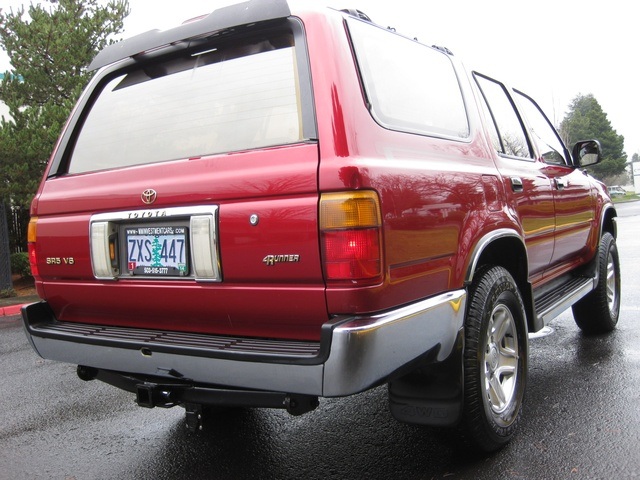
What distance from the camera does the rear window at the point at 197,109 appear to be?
2.35 metres

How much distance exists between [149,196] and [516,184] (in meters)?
1.96

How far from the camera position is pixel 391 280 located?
83.9 inches

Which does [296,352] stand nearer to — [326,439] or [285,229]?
[285,229]

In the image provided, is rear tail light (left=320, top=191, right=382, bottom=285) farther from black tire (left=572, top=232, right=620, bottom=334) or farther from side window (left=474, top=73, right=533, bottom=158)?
black tire (left=572, top=232, right=620, bottom=334)

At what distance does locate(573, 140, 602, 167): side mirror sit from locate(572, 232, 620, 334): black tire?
68 centimetres

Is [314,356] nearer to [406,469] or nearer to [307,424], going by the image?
[406,469]

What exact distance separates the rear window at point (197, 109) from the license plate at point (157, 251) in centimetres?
34

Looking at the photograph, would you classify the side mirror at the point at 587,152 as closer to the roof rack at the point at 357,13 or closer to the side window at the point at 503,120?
the side window at the point at 503,120

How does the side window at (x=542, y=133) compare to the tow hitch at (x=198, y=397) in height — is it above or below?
above

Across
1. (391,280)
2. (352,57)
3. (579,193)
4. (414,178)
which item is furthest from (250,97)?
(579,193)

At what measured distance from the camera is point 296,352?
207 cm

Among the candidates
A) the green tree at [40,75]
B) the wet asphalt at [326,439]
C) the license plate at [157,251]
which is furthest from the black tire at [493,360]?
the green tree at [40,75]

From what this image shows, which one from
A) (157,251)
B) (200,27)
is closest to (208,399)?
(157,251)

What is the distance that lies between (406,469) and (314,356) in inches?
40.5
